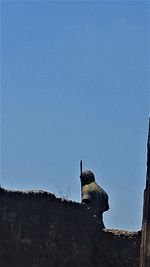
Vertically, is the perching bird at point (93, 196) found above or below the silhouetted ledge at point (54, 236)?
above

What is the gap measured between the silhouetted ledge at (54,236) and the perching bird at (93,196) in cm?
39

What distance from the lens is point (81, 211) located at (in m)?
16.8

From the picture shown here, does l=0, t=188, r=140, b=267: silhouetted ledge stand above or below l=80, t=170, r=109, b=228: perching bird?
below

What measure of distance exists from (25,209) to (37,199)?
32 cm

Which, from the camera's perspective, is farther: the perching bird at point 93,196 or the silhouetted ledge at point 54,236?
the perching bird at point 93,196

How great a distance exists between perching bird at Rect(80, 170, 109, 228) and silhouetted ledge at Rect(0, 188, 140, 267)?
1.27ft

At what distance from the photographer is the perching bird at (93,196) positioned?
1733cm

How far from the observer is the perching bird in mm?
17328

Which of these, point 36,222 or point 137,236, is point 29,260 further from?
point 137,236

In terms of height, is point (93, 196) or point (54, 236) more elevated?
point (93, 196)

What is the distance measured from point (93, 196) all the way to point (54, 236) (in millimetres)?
1797

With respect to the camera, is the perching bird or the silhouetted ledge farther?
the perching bird

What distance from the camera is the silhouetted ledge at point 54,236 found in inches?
625

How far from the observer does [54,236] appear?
16.3 m
